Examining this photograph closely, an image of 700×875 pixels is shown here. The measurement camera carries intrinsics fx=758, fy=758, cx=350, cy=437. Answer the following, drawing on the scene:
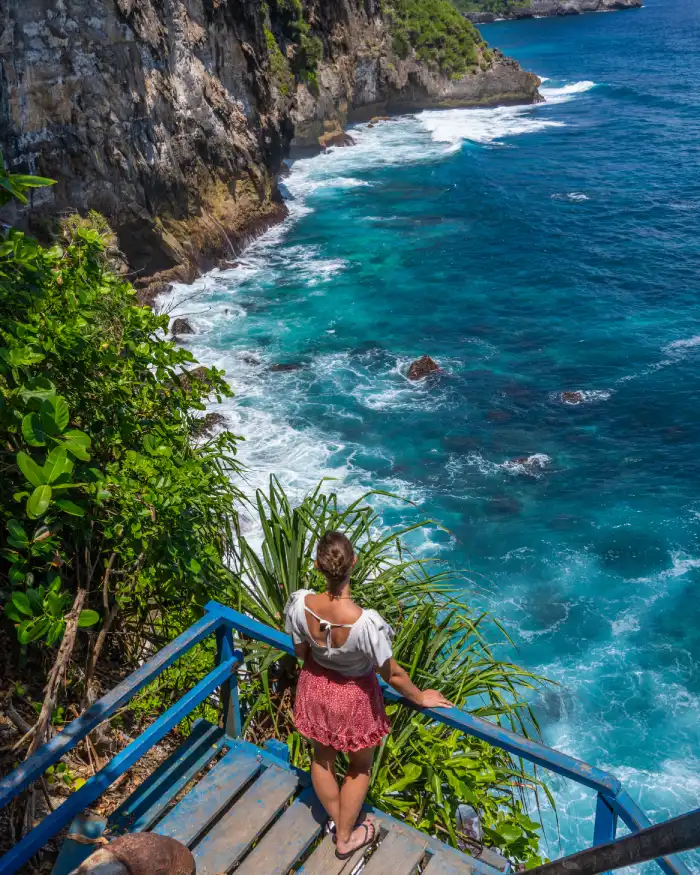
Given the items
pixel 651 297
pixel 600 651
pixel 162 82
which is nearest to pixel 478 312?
pixel 651 297

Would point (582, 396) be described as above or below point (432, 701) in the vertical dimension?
below

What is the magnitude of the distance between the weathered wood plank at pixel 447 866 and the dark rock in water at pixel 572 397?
65.9 ft

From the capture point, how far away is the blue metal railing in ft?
10.5

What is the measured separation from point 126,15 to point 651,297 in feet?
69.6

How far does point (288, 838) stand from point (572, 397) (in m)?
20.5

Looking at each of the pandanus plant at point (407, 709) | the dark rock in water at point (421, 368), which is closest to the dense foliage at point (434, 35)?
the dark rock in water at point (421, 368)

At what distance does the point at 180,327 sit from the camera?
2572 centimetres

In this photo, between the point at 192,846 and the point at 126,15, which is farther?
the point at 126,15

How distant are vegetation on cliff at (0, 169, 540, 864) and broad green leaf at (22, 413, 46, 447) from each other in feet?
0.31

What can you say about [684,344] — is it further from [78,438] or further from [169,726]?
[78,438]

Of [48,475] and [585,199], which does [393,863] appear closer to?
[48,475]

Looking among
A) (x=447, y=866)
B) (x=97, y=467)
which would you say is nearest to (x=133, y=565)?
(x=97, y=467)

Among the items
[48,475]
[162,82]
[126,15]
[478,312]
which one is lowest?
[478,312]

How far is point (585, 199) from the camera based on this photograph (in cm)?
4009
